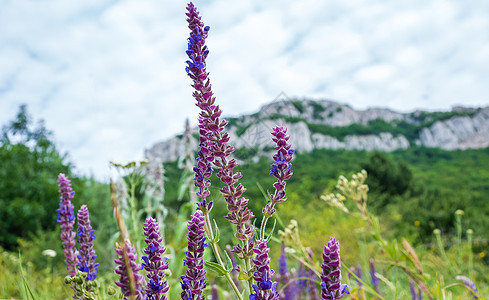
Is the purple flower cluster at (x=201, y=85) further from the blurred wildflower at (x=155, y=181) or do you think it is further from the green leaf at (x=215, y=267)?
the blurred wildflower at (x=155, y=181)

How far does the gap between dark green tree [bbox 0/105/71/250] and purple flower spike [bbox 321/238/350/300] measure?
13601 mm

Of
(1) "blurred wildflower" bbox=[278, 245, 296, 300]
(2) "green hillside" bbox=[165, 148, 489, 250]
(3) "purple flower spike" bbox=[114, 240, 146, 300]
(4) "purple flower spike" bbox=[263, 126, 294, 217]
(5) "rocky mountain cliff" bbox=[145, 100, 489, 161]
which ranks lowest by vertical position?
(1) "blurred wildflower" bbox=[278, 245, 296, 300]

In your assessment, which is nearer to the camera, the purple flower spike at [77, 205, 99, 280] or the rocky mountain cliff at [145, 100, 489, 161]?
the purple flower spike at [77, 205, 99, 280]

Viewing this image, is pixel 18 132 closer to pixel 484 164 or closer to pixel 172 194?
pixel 172 194

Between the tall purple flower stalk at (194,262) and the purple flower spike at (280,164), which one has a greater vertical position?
the purple flower spike at (280,164)

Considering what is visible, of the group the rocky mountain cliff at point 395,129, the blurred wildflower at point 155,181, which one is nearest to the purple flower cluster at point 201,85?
the blurred wildflower at point 155,181

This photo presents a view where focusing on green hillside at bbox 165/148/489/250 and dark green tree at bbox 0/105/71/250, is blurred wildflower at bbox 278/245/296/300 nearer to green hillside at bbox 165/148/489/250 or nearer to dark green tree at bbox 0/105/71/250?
green hillside at bbox 165/148/489/250

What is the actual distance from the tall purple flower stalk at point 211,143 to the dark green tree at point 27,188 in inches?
523

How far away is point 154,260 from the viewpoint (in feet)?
3.65

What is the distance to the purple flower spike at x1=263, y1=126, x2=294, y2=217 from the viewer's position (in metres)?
1.16

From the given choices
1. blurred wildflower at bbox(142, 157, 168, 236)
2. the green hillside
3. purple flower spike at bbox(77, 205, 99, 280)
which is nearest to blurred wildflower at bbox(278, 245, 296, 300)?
the green hillside

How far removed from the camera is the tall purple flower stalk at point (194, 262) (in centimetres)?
117

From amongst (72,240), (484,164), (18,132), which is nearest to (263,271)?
(72,240)

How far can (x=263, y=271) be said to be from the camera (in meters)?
1.08
